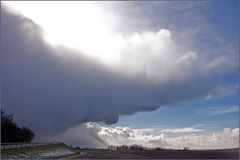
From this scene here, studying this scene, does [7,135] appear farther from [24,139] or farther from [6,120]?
[24,139]

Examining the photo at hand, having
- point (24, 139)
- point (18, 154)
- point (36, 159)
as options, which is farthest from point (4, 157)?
point (24, 139)

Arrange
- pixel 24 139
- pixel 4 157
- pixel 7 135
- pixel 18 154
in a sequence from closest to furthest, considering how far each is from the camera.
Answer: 1. pixel 4 157
2. pixel 18 154
3. pixel 7 135
4. pixel 24 139

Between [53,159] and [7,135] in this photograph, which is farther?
[7,135]

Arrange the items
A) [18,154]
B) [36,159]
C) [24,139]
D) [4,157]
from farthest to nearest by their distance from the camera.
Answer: [24,139], [36,159], [18,154], [4,157]

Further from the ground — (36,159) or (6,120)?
(6,120)

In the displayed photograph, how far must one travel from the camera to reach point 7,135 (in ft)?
342

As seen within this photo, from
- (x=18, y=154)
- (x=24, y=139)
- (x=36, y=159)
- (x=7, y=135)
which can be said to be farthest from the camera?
(x=24, y=139)

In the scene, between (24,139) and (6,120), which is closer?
(6,120)

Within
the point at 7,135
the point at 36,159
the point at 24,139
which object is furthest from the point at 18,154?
the point at 24,139

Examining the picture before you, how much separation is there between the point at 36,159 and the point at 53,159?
12.2ft

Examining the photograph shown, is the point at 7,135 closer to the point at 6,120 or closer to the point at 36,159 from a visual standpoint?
the point at 6,120

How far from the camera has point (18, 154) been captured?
201ft

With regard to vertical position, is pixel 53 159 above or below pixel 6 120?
below

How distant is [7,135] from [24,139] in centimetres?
1467
